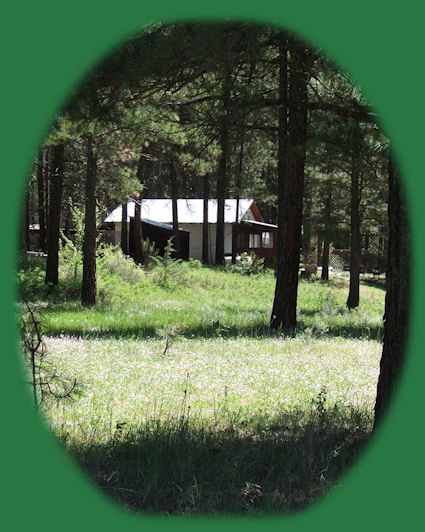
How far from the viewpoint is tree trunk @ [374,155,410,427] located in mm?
4172

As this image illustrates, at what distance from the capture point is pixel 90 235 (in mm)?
15766

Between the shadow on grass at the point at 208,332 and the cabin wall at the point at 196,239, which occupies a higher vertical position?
the cabin wall at the point at 196,239

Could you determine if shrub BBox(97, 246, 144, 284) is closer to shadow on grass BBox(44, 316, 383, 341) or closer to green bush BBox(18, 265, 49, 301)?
green bush BBox(18, 265, 49, 301)

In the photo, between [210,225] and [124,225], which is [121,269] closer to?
[124,225]

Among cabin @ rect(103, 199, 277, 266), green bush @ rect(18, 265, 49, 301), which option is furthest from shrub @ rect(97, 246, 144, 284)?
cabin @ rect(103, 199, 277, 266)

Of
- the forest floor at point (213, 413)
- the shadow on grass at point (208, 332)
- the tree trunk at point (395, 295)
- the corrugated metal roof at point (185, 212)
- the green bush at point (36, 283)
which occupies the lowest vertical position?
the shadow on grass at point (208, 332)

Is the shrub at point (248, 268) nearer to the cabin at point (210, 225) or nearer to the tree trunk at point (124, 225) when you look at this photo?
the tree trunk at point (124, 225)

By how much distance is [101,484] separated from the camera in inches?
147

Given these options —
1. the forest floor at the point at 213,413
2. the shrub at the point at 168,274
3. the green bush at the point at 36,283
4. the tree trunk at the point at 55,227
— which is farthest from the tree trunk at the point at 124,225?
the forest floor at the point at 213,413

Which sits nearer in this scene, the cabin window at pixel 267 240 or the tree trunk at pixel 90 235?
the tree trunk at pixel 90 235

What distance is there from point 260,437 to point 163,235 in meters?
34.7

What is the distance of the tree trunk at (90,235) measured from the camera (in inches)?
614

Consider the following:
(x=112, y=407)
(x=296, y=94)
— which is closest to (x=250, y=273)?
(x=296, y=94)

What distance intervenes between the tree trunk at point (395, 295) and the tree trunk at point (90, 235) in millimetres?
12198
